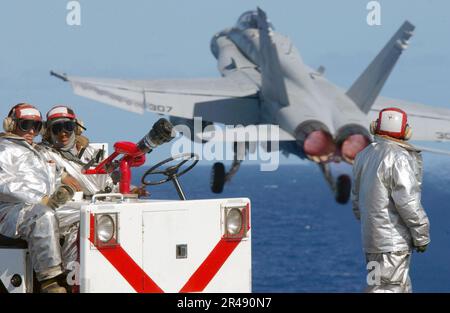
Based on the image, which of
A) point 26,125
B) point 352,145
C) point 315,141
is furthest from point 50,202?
point 315,141

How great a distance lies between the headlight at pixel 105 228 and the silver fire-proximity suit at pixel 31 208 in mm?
609

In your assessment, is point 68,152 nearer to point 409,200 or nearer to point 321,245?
point 409,200

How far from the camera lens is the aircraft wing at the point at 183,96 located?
51.6 meters

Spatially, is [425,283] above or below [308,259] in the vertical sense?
above

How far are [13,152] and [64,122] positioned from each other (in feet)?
3.26

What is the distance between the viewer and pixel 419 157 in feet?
37.2

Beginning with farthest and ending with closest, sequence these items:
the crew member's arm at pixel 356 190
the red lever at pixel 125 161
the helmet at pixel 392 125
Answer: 1. the crew member's arm at pixel 356 190
2. the helmet at pixel 392 125
3. the red lever at pixel 125 161

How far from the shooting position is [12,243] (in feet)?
33.1

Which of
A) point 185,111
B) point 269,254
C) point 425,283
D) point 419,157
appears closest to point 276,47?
point 185,111

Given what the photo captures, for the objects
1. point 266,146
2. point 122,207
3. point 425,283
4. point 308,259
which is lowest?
point 308,259

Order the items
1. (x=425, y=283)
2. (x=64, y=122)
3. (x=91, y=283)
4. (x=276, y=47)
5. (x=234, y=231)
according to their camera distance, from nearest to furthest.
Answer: (x=91, y=283) → (x=234, y=231) → (x=64, y=122) → (x=276, y=47) → (x=425, y=283)

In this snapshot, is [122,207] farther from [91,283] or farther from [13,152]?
[13,152]

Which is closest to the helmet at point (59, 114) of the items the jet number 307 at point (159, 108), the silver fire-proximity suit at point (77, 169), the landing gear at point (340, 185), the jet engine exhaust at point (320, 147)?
the silver fire-proximity suit at point (77, 169)

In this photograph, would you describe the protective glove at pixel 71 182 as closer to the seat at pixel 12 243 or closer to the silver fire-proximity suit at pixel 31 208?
the silver fire-proximity suit at pixel 31 208
